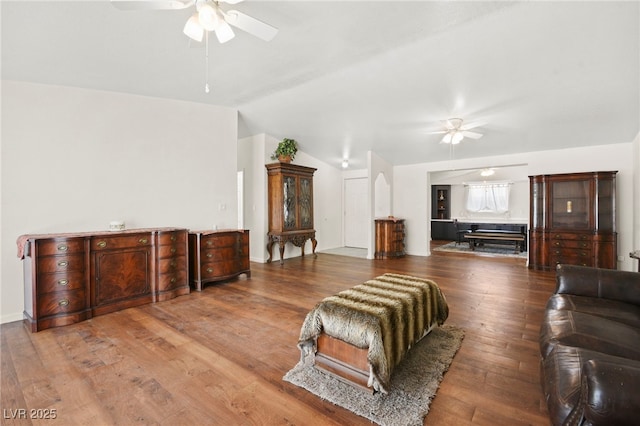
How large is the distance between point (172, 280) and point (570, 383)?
3.98m

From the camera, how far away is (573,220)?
5195mm

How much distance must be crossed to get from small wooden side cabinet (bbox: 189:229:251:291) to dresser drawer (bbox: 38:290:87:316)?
1.31 meters

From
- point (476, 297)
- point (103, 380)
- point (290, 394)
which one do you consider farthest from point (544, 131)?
point (103, 380)

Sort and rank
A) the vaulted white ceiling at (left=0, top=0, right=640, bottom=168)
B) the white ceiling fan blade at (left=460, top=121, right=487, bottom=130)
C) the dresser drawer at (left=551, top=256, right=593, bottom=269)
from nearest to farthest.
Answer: the vaulted white ceiling at (left=0, top=0, right=640, bottom=168) → the white ceiling fan blade at (left=460, top=121, right=487, bottom=130) → the dresser drawer at (left=551, top=256, right=593, bottom=269)

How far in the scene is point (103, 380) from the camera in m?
2.00

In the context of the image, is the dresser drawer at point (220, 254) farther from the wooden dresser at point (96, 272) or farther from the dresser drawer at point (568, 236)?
the dresser drawer at point (568, 236)

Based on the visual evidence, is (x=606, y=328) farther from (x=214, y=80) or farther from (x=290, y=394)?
(x=214, y=80)

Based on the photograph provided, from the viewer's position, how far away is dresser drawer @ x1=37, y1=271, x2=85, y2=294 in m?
2.86

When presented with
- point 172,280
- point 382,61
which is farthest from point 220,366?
point 382,61

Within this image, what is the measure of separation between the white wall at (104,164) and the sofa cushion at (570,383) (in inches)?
176

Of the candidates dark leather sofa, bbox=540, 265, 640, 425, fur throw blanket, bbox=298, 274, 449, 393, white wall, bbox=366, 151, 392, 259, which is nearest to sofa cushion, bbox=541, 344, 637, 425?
dark leather sofa, bbox=540, 265, 640, 425

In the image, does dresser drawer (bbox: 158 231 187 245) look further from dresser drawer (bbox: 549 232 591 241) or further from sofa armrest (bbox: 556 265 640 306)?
dresser drawer (bbox: 549 232 591 241)

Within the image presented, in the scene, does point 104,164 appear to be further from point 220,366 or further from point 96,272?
point 220,366

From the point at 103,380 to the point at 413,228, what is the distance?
264 inches
